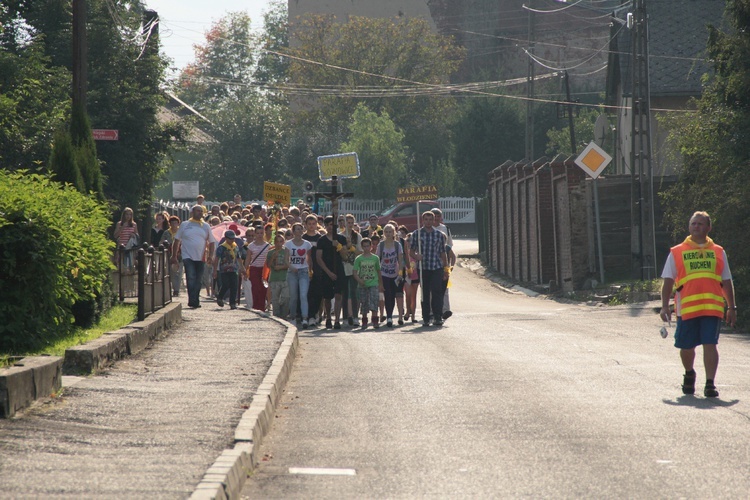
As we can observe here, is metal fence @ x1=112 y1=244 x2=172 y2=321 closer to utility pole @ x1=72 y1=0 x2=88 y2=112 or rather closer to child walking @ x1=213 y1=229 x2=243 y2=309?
utility pole @ x1=72 y1=0 x2=88 y2=112

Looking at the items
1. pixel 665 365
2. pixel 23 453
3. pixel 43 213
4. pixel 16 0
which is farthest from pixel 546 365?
pixel 16 0

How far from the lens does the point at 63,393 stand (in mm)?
9773

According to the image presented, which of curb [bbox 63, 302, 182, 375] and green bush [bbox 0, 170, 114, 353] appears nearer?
green bush [bbox 0, 170, 114, 353]

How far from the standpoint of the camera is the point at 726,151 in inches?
878

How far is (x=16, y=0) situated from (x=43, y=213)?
65.4 feet

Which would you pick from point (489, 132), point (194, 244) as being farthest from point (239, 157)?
point (194, 244)

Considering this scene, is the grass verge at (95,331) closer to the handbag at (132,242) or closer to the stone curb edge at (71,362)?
the stone curb edge at (71,362)

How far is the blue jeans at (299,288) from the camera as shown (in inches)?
797

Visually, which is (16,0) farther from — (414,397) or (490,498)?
(490,498)

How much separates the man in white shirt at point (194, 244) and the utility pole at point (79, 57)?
2.59 metres

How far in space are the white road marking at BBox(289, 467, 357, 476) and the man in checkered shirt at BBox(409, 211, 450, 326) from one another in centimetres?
1229

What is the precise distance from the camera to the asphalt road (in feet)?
23.4

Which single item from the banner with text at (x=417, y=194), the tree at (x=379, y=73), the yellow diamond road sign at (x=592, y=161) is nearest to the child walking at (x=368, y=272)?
the banner with text at (x=417, y=194)

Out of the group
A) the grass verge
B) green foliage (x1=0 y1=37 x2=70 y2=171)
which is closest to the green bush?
the grass verge
